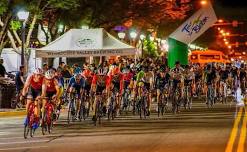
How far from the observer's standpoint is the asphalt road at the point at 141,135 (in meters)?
A: 14.7

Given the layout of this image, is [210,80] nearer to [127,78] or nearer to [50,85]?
[127,78]

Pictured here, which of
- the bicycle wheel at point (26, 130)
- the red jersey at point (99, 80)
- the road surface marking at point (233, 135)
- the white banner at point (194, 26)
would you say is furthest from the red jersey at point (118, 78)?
the white banner at point (194, 26)

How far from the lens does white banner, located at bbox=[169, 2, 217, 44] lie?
34062mm

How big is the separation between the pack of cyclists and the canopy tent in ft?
2.94

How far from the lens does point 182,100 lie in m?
27.0

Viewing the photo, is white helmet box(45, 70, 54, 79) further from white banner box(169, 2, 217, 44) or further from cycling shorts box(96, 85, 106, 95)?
white banner box(169, 2, 217, 44)

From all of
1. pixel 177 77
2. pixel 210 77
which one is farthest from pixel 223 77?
pixel 177 77

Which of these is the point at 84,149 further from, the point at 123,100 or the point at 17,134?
the point at 123,100

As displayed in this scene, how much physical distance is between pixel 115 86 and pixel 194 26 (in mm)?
12048

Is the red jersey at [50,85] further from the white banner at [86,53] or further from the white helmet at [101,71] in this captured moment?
the white banner at [86,53]

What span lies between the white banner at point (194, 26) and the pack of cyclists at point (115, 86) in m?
4.89

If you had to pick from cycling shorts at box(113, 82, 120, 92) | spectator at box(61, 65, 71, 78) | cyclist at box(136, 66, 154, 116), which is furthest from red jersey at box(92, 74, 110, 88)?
spectator at box(61, 65, 71, 78)

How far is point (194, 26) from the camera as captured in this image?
34094 mm

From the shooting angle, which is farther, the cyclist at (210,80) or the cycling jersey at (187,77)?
the cyclist at (210,80)
